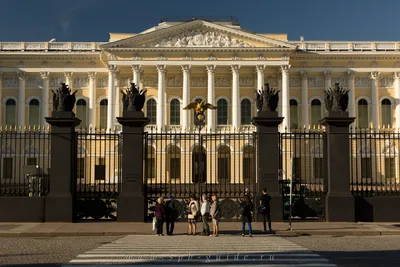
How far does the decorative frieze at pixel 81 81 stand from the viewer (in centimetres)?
5936

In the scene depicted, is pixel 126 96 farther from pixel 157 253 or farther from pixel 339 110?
pixel 157 253

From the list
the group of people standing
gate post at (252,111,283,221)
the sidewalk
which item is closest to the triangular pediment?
gate post at (252,111,283,221)

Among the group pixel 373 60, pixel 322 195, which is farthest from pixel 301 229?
pixel 373 60

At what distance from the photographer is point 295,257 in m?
12.6

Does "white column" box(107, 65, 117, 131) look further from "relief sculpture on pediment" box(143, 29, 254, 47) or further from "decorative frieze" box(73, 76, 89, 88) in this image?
"decorative frieze" box(73, 76, 89, 88)

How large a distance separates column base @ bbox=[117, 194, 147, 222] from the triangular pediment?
35.7 metres

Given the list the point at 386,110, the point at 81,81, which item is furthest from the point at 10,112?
the point at 386,110

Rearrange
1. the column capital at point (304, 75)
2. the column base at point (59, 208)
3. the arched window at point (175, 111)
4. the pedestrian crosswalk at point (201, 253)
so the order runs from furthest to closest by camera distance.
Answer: the column capital at point (304, 75) < the arched window at point (175, 111) < the column base at point (59, 208) < the pedestrian crosswalk at point (201, 253)

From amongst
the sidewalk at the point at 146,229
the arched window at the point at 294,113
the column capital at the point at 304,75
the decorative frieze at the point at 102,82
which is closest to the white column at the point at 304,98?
the column capital at the point at 304,75

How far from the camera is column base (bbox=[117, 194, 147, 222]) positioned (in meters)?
20.6

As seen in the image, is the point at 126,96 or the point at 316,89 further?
the point at 316,89

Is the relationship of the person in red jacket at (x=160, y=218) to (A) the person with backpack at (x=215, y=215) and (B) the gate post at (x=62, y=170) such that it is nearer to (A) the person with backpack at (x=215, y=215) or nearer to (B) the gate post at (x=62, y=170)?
(A) the person with backpack at (x=215, y=215)

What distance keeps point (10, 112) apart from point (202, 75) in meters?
19.5

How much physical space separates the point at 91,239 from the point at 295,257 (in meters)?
6.67
